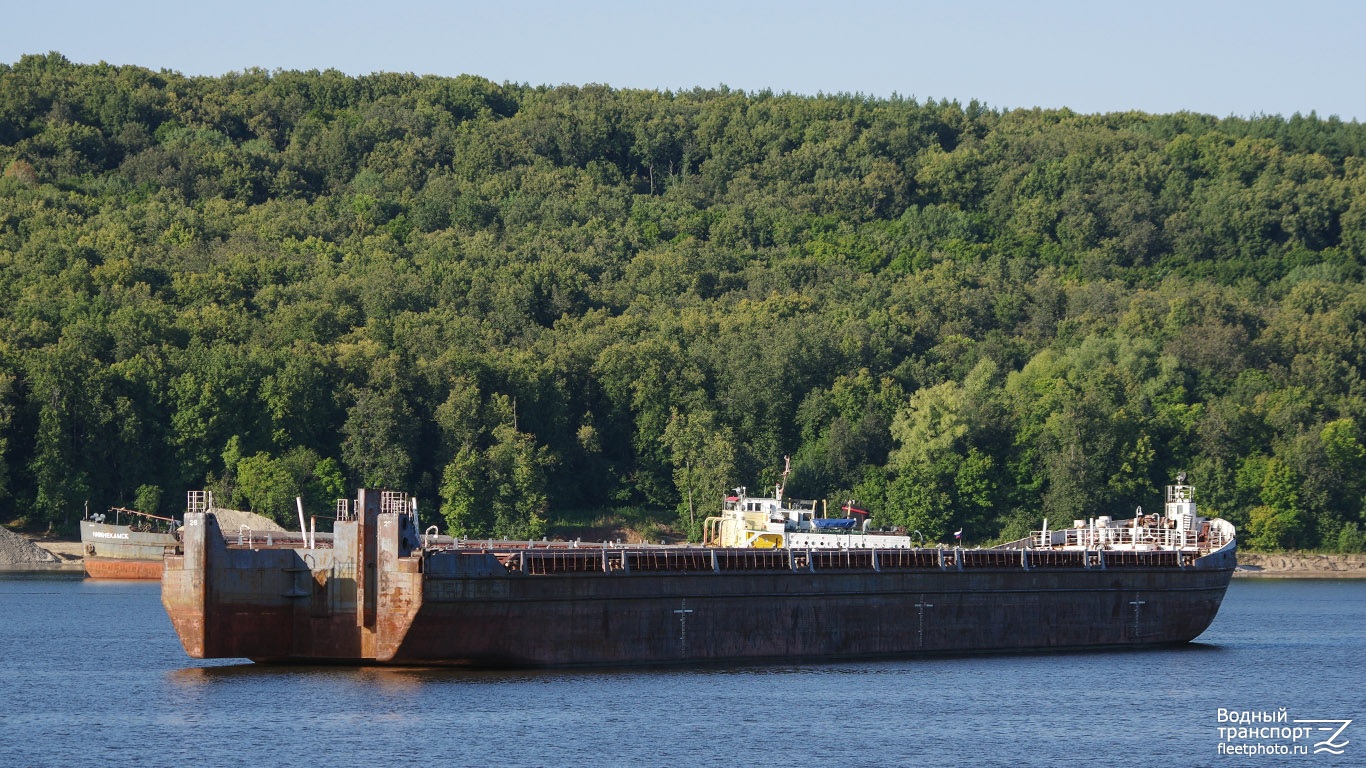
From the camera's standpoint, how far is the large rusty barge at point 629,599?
60125mm

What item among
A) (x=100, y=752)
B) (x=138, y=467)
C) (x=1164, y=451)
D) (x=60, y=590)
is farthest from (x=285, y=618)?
(x=1164, y=451)

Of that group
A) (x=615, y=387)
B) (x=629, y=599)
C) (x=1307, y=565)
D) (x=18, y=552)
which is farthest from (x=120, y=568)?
(x=1307, y=565)

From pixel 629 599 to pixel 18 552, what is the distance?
72011 mm

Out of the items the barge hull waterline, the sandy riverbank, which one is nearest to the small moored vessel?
the barge hull waterline

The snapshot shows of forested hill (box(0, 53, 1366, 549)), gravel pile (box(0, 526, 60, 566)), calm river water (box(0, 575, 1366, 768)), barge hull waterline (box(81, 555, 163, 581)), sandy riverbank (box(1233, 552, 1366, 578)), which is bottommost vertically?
calm river water (box(0, 575, 1366, 768))

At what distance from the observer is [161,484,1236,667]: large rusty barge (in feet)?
197

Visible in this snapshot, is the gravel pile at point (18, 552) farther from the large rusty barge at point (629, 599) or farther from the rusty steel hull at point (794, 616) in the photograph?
the rusty steel hull at point (794, 616)

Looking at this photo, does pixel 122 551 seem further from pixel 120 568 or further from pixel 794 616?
pixel 794 616

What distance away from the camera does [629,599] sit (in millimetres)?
63031

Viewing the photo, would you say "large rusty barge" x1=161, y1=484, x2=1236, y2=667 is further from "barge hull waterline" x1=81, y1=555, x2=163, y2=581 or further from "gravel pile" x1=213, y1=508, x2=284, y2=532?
"barge hull waterline" x1=81, y1=555, x2=163, y2=581

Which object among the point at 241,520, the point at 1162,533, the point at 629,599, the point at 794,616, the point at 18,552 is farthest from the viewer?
the point at 18,552

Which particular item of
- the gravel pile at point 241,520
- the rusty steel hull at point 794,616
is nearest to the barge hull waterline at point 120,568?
the gravel pile at point 241,520

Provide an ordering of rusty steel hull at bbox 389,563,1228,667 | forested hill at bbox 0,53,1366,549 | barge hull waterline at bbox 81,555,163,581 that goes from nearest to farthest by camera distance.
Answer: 1. rusty steel hull at bbox 389,563,1228,667
2. barge hull waterline at bbox 81,555,163,581
3. forested hill at bbox 0,53,1366,549

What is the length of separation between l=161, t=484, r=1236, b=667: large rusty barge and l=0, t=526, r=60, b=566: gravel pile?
53672mm
